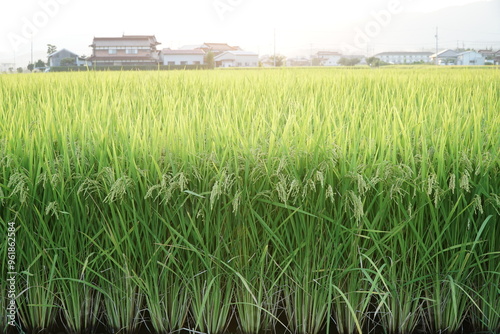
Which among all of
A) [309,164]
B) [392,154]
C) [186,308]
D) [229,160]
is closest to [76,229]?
[186,308]

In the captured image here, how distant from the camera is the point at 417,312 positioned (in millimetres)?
2035

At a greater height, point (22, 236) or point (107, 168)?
point (107, 168)

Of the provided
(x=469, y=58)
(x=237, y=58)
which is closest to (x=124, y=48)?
(x=237, y=58)

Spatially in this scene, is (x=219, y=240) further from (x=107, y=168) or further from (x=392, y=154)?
(x=392, y=154)

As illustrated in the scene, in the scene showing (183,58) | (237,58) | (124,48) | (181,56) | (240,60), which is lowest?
(183,58)

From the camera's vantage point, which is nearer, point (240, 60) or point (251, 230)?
point (251, 230)

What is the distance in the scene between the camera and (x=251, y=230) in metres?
1.79

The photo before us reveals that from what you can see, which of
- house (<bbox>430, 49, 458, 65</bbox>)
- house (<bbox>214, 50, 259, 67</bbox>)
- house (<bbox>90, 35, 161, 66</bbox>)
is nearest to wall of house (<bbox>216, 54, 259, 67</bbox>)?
house (<bbox>214, 50, 259, 67</bbox>)

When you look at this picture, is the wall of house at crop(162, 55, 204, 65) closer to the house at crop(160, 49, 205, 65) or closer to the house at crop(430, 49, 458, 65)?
the house at crop(160, 49, 205, 65)

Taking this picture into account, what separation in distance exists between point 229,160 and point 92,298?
0.86 metres

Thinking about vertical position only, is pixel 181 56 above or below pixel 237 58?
below

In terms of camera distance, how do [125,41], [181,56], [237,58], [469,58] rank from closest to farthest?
[125,41]
[181,56]
[237,58]
[469,58]

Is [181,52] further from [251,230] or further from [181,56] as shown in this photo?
[251,230]

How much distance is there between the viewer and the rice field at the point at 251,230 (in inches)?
68.8
